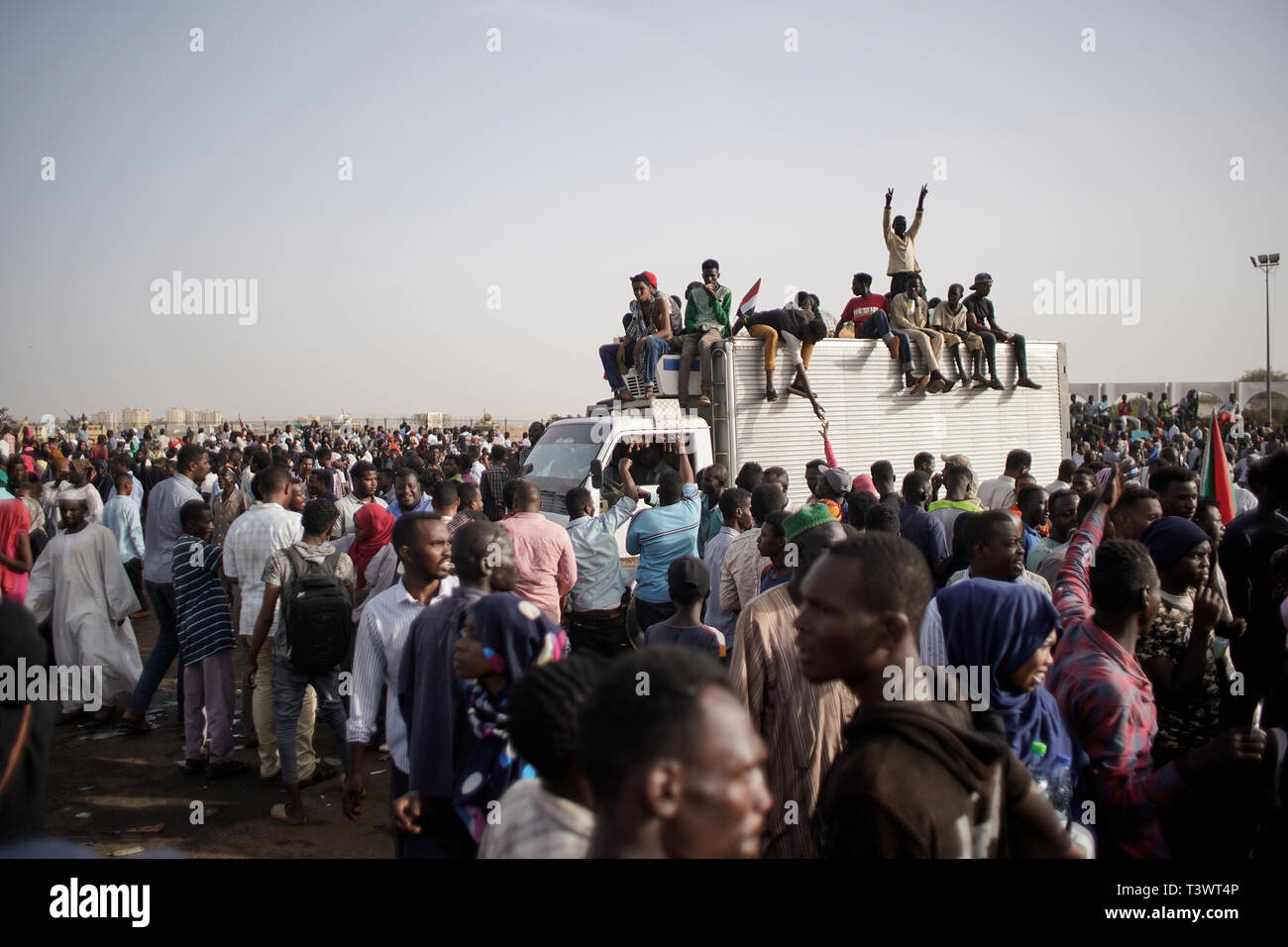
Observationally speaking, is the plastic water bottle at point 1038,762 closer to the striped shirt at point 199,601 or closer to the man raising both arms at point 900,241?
the striped shirt at point 199,601

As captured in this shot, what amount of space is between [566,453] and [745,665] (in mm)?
6398

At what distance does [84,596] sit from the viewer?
620 centimetres

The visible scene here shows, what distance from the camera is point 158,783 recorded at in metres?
5.48

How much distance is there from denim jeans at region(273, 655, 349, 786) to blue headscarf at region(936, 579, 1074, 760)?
3.52 m

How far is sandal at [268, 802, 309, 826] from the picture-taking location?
4.86 metres

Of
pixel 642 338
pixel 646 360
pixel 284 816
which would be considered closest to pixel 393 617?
pixel 284 816

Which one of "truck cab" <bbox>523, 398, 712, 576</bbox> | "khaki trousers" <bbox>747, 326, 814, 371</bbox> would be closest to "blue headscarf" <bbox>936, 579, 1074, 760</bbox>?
"truck cab" <bbox>523, 398, 712, 576</bbox>

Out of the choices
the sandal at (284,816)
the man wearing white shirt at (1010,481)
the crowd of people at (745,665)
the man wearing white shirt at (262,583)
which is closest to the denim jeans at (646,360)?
the crowd of people at (745,665)

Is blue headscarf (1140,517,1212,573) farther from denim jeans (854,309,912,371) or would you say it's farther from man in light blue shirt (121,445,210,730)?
denim jeans (854,309,912,371)

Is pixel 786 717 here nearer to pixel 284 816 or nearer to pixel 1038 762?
pixel 1038 762

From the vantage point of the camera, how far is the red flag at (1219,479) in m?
6.22

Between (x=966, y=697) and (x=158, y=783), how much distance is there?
16.9 ft

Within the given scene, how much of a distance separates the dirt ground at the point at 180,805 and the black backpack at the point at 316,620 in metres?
0.92
